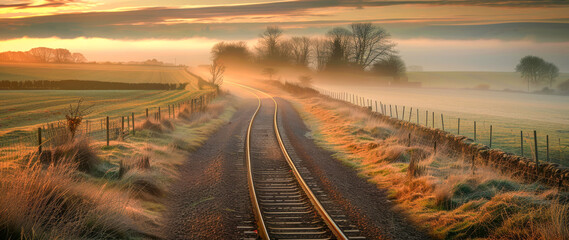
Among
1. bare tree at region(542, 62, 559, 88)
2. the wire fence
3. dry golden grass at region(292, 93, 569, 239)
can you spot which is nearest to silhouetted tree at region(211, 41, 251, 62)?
bare tree at region(542, 62, 559, 88)

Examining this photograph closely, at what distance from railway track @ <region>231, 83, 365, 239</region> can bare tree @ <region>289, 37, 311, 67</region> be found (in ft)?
357

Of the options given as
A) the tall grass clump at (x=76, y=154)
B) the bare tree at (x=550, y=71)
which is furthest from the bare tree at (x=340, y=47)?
the tall grass clump at (x=76, y=154)

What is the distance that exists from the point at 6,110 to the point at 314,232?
126 ft

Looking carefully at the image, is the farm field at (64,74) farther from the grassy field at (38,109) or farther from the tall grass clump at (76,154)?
the tall grass clump at (76,154)

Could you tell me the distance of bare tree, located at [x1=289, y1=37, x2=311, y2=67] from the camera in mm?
125062

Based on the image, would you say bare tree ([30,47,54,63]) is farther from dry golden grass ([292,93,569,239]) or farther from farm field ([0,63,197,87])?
dry golden grass ([292,93,569,239])

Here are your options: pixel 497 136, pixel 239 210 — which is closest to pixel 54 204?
pixel 239 210

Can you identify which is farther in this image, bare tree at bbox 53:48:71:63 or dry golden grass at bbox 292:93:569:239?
bare tree at bbox 53:48:71:63

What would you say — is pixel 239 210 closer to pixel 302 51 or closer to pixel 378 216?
pixel 378 216

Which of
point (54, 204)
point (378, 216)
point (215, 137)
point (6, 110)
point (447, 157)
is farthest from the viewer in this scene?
point (6, 110)

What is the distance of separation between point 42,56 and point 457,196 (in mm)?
131360

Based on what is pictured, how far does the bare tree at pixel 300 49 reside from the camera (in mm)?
125062

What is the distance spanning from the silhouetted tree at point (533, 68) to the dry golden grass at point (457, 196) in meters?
126

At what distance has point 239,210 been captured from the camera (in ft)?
34.0
